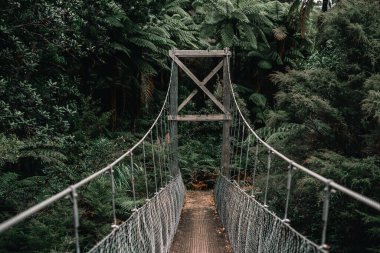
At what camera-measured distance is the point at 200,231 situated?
17.4 ft

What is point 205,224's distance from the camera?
582 cm

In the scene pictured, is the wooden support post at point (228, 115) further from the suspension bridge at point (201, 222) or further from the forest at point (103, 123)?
the forest at point (103, 123)

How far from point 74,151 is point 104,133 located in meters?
1.72

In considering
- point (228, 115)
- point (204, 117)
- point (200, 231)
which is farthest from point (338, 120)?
point (204, 117)

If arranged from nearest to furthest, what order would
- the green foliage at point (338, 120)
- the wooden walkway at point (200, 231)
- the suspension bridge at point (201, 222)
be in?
the suspension bridge at point (201, 222), the green foliage at point (338, 120), the wooden walkway at point (200, 231)

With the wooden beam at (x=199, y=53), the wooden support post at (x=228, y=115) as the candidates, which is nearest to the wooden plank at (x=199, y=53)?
the wooden beam at (x=199, y=53)

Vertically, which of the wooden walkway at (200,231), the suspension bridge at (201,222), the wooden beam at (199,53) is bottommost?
the wooden walkway at (200,231)

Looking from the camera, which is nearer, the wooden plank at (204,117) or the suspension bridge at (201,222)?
the suspension bridge at (201,222)

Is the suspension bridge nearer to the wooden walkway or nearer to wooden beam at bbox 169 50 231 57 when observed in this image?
the wooden walkway

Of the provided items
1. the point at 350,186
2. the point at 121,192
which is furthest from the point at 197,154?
the point at 350,186

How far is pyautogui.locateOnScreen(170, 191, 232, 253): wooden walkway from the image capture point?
4.48 meters

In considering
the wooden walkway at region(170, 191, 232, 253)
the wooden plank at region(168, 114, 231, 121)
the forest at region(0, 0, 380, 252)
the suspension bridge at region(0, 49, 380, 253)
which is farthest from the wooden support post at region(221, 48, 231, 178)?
the forest at region(0, 0, 380, 252)

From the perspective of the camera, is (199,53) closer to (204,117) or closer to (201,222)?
(204,117)

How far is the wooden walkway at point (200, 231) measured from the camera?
14.7ft
